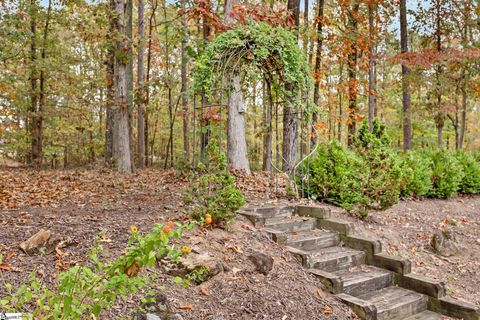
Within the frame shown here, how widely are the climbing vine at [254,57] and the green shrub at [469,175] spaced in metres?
6.99

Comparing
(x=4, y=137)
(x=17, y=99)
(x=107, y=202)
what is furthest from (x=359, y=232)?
(x=4, y=137)

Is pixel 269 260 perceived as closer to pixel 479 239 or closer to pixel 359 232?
pixel 359 232

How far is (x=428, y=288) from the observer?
457 cm

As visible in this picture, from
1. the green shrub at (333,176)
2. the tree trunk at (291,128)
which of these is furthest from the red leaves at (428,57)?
the green shrub at (333,176)

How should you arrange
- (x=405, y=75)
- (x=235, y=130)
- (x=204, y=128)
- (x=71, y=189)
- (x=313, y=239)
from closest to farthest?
(x=313, y=239)
(x=204, y=128)
(x=71, y=189)
(x=235, y=130)
(x=405, y=75)

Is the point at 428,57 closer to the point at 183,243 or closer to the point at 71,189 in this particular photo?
the point at 183,243

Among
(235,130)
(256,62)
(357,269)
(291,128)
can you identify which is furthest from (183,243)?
(235,130)

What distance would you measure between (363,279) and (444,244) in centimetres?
242

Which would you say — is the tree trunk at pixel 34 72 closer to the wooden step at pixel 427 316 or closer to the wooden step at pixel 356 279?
the wooden step at pixel 356 279

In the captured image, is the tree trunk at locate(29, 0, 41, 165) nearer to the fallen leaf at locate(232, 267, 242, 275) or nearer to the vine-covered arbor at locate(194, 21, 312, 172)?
the vine-covered arbor at locate(194, 21, 312, 172)

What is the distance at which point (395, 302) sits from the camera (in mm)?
4305

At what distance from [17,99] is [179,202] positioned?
11060 mm

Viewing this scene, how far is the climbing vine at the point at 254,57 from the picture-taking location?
17.8ft

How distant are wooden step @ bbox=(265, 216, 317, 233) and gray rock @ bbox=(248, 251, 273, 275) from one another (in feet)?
3.29
